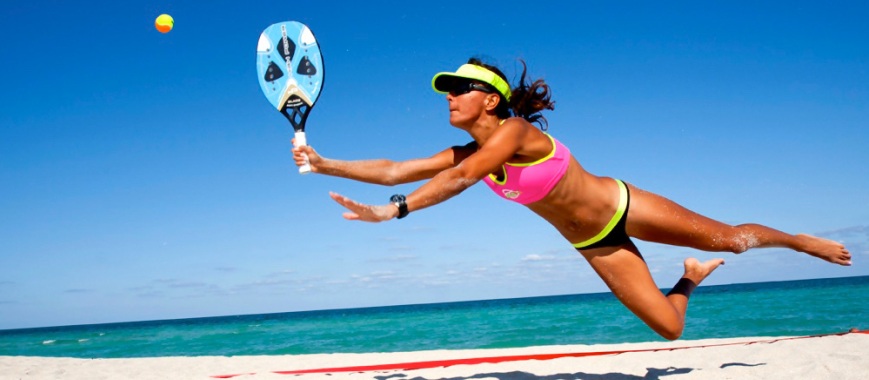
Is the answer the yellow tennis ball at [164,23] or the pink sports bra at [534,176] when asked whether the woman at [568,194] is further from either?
the yellow tennis ball at [164,23]

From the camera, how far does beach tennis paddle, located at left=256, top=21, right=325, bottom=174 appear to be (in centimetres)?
433

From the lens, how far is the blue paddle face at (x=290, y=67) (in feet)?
14.2

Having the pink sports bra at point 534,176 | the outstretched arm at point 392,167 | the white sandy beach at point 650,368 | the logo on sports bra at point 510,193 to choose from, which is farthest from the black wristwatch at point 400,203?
the white sandy beach at point 650,368

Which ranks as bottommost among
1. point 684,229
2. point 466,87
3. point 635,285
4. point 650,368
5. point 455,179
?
point 650,368

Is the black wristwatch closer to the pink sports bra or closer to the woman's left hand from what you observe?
the woman's left hand

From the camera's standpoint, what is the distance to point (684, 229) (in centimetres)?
469

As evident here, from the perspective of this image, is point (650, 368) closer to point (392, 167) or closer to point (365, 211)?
point (392, 167)

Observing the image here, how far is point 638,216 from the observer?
185 inches

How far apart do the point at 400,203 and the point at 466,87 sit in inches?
50.3

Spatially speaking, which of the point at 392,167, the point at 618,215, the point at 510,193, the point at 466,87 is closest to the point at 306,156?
the point at 392,167

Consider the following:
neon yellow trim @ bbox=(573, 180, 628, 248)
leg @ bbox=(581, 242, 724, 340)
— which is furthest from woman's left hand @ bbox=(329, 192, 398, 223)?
leg @ bbox=(581, 242, 724, 340)

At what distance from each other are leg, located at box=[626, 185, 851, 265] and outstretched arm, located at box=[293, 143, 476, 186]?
1204mm

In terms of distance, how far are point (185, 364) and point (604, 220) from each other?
738 cm

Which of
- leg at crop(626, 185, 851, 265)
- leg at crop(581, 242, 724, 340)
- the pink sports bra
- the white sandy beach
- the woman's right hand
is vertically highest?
the woman's right hand
